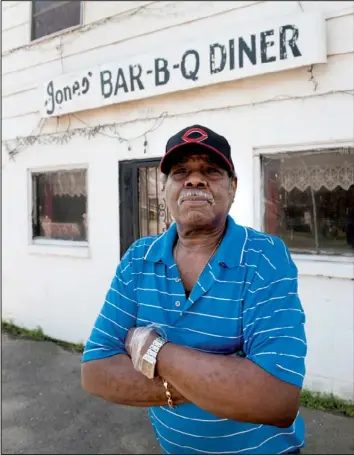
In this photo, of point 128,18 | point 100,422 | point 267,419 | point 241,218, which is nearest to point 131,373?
point 267,419

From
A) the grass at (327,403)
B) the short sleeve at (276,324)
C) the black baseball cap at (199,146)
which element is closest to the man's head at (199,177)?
the black baseball cap at (199,146)

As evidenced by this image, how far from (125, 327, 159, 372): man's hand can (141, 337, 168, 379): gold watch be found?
0.01 m

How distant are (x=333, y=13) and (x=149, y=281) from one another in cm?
287

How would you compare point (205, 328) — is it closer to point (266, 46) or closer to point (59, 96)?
point (266, 46)

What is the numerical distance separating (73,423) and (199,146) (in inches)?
109

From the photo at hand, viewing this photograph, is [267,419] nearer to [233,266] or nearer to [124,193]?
[233,266]

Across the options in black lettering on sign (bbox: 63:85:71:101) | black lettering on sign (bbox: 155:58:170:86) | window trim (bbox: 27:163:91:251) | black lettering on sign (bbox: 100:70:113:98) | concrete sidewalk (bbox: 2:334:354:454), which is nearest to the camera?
concrete sidewalk (bbox: 2:334:354:454)

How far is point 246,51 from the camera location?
345cm

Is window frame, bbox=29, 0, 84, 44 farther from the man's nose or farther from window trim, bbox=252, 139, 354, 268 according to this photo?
the man's nose

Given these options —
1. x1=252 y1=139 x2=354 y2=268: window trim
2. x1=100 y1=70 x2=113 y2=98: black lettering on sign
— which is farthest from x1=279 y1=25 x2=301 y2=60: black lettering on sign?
x1=100 y1=70 x2=113 y2=98: black lettering on sign

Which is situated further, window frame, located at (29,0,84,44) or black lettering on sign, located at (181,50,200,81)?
window frame, located at (29,0,84,44)

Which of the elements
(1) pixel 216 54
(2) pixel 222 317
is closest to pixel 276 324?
(2) pixel 222 317

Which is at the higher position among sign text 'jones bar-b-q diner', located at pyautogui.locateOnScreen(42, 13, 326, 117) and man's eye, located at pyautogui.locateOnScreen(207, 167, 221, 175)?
sign text 'jones bar-b-q diner', located at pyautogui.locateOnScreen(42, 13, 326, 117)

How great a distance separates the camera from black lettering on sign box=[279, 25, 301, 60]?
3184 mm
